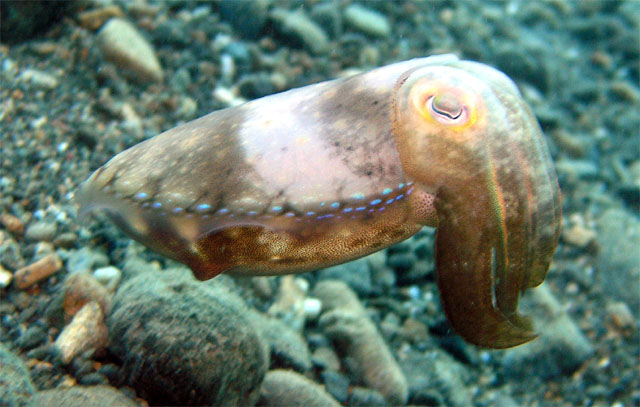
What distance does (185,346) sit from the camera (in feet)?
7.43

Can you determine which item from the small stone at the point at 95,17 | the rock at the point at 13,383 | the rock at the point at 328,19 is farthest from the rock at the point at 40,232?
the rock at the point at 328,19

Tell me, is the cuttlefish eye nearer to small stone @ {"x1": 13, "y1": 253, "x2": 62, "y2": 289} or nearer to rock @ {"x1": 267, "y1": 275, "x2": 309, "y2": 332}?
rock @ {"x1": 267, "y1": 275, "x2": 309, "y2": 332}

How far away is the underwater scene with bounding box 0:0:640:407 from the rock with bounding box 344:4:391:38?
3 cm

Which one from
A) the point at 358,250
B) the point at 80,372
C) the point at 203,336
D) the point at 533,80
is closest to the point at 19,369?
the point at 80,372

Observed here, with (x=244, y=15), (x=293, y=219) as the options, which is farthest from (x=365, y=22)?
(x=293, y=219)

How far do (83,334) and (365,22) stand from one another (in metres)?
4.57

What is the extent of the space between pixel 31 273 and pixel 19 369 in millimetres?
748

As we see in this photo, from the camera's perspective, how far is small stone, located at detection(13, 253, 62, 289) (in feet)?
8.62

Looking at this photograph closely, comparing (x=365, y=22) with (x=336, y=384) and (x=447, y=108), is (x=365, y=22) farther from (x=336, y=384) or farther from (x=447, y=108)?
(x=447, y=108)

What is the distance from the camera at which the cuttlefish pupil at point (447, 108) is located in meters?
1.65

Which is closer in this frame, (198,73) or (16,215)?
(16,215)

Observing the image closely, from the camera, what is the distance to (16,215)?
9.34ft

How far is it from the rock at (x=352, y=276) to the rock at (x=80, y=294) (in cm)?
152

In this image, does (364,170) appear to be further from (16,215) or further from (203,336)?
(16,215)
